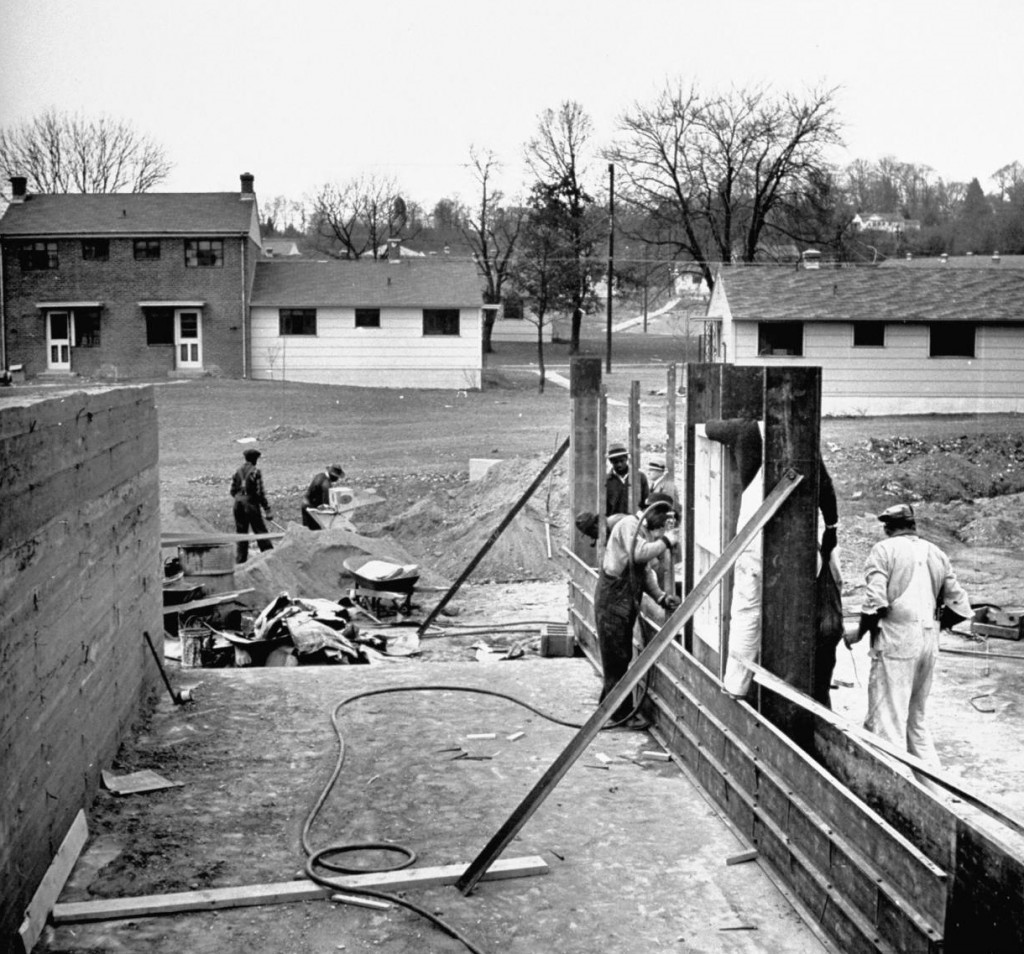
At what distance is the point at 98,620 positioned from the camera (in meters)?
8.66

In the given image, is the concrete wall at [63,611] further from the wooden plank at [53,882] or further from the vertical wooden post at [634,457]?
the vertical wooden post at [634,457]

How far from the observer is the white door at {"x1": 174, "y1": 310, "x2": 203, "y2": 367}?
46.1 m

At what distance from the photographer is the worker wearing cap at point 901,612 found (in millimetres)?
8375

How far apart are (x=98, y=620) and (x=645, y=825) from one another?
3898 mm

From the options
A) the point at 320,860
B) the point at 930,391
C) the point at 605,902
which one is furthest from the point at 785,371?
the point at 930,391

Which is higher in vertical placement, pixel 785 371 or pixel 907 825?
pixel 785 371

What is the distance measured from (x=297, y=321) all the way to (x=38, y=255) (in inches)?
383

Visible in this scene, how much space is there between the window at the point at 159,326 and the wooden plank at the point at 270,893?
136 feet

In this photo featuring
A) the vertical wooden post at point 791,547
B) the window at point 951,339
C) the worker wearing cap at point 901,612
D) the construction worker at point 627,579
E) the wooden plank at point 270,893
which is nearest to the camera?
the wooden plank at point 270,893

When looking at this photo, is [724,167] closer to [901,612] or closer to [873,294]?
[873,294]

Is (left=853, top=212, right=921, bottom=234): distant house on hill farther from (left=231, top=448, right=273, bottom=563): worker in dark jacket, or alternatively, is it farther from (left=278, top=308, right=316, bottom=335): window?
(left=231, top=448, right=273, bottom=563): worker in dark jacket

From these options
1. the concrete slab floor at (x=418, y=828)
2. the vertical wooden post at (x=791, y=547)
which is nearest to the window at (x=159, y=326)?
the concrete slab floor at (x=418, y=828)

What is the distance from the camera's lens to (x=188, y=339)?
4619 cm

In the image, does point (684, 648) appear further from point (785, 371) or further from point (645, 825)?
point (785, 371)
